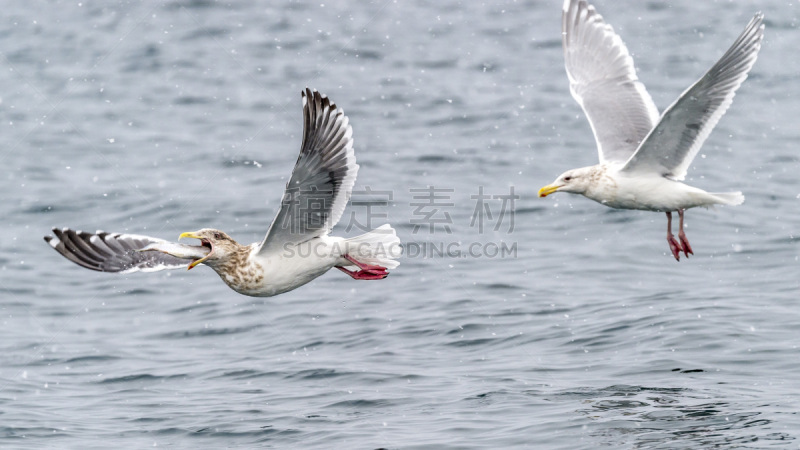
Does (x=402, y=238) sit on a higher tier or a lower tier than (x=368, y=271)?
lower

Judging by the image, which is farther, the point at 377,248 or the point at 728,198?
the point at 728,198

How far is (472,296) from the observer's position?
15.0 metres

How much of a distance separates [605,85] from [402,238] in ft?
21.8

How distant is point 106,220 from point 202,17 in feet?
31.4

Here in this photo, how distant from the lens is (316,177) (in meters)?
8.41

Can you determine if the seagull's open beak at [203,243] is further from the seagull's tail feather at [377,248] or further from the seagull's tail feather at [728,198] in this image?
the seagull's tail feather at [728,198]

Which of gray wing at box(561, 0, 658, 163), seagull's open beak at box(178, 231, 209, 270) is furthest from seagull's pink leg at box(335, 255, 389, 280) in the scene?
gray wing at box(561, 0, 658, 163)

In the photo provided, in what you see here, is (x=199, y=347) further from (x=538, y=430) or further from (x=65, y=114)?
(x=65, y=114)

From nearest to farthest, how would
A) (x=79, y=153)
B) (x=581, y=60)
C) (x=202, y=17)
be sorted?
1. (x=581, y=60)
2. (x=79, y=153)
3. (x=202, y=17)

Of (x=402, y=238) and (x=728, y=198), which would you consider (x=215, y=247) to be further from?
(x=402, y=238)

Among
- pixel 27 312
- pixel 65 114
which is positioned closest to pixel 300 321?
pixel 27 312

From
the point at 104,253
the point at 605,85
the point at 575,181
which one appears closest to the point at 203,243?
the point at 104,253

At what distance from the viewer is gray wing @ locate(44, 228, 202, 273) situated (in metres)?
9.16

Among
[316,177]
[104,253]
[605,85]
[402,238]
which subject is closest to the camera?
[316,177]
